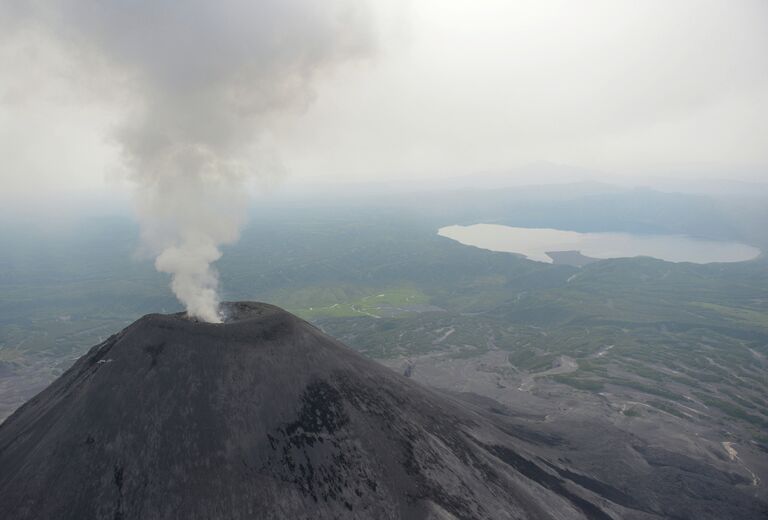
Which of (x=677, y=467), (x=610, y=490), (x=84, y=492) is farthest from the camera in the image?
(x=677, y=467)

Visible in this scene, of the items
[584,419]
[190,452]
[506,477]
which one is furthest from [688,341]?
[190,452]

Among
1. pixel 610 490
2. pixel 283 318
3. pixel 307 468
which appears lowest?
pixel 610 490

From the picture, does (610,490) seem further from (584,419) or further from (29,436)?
(29,436)

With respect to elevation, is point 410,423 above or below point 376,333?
A: above

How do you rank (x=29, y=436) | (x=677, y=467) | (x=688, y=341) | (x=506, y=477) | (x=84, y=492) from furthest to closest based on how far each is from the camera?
(x=688, y=341)
(x=677, y=467)
(x=506, y=477)
(x=29, y=436)
(x=84, y=492)

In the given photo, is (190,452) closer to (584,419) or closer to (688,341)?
(584,419)

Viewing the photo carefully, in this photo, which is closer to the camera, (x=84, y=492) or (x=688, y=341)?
(x=84, y=492)
